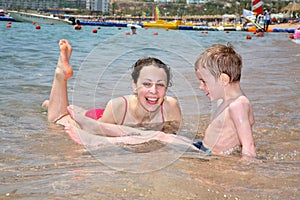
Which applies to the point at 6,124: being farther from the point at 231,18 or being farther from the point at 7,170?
the point at 231,18

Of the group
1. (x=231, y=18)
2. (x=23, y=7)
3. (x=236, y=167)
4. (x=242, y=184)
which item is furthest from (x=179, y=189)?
(x=23, y=7)

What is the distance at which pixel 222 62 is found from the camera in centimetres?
289

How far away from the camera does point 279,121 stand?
4117 millimetres

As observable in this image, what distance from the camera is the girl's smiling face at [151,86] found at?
10.1 feet

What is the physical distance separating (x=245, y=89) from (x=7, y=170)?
4234 millimetres

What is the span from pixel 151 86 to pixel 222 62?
52 cm

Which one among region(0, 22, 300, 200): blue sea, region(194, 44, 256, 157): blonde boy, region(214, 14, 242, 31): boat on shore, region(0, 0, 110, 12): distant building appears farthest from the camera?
region(0, 0, 110, 12): distant building

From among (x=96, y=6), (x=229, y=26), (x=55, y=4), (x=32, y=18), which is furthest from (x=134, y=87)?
(x=96, y=6)

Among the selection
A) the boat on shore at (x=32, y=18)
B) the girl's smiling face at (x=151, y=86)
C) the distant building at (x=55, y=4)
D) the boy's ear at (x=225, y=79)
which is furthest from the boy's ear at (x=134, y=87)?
the distant building at (x=55, y=4)

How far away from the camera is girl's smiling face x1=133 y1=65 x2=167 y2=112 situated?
3080 millimetres

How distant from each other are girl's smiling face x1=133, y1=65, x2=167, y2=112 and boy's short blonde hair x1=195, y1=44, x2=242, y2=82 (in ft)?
1.06

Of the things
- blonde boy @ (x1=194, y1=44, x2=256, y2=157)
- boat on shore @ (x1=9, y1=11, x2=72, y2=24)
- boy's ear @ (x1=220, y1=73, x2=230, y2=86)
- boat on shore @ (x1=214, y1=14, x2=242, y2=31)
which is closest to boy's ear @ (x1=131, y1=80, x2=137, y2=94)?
blonde boy @ (x1=194, y1=44, x2=256, y2=157)

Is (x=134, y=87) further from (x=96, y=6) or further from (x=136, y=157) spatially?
(x=96, y=6)

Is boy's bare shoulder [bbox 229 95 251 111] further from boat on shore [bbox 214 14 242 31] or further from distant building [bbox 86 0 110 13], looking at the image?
distant building [bbox 86 0 110 13]
